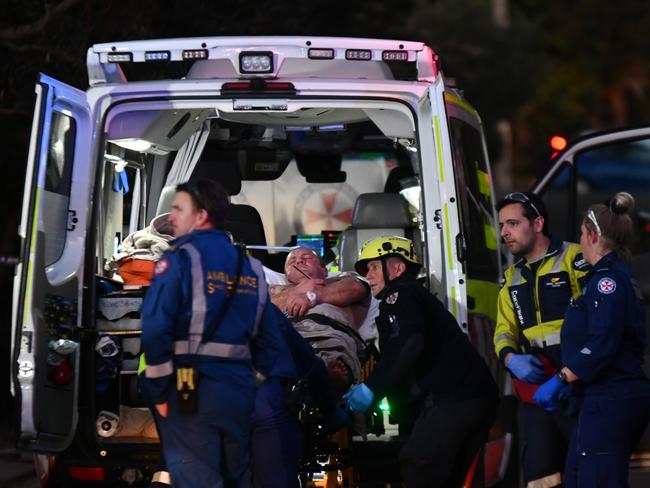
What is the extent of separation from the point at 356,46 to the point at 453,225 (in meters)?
0.99

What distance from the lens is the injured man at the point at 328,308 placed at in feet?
23.9

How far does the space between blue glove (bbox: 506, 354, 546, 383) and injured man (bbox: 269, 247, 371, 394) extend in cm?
96

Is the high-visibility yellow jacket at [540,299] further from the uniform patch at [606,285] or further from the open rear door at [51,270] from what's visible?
the open rear door at [51,270]

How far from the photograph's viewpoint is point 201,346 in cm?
571

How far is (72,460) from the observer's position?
689 centimetres

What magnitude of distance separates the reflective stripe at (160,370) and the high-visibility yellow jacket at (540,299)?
70.2 inches

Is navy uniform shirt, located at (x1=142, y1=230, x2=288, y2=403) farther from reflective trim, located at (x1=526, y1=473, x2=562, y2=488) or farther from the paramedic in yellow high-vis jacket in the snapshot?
reflective trim, located at (x1=526, y1=473, x2=562, y2=488)

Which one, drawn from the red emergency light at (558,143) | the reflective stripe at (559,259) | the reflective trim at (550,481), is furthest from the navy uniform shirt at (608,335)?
the red emergency light at (558,143)

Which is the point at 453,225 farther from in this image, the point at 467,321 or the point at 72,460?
the point at 72,460

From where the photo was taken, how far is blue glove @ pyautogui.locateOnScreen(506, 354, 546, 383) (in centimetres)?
655

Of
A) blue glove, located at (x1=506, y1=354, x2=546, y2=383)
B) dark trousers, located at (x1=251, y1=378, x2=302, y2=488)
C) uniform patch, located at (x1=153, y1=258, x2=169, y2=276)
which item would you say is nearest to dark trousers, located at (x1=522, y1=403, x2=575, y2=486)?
blue glove, located at (x1=506, y1=354, x2=546, y2=383)

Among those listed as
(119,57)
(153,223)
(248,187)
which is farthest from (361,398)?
(248,187)

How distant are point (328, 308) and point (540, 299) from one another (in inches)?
53.0

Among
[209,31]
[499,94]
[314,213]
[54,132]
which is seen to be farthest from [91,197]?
[499,94]
